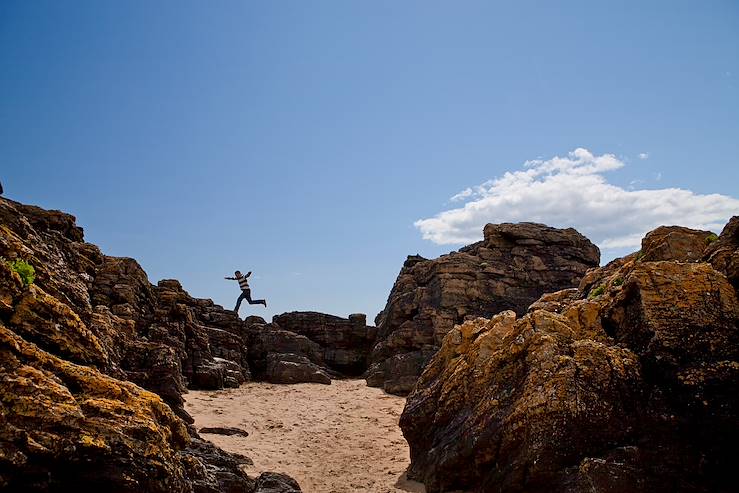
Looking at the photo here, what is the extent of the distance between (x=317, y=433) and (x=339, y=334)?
21927mm

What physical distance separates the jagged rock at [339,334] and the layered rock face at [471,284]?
6.66ft

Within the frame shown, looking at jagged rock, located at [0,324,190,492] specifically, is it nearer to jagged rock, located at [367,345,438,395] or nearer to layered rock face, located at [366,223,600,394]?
jagged rock, located at [367,345,438,395]

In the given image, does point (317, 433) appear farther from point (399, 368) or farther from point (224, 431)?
point (399, 368)

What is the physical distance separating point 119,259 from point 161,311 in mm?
3610

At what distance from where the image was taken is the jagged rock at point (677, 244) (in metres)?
14.5

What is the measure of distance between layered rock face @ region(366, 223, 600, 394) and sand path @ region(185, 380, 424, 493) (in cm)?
577

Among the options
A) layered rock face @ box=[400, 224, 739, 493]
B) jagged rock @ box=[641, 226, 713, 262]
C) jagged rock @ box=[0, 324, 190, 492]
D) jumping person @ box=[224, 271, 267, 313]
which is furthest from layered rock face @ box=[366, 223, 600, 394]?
jagged rock @ box=[0, 324, 190, 492]

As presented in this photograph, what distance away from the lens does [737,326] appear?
33.4 feet

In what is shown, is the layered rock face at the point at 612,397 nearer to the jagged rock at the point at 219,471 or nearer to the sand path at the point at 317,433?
the sand path at the point at 317,433

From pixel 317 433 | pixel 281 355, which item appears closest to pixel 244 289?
pixel 281 355

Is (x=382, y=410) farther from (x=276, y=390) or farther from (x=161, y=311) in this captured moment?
(x=161, y=311)

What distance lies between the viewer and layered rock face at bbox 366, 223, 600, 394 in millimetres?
34531

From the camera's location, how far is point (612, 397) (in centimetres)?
988

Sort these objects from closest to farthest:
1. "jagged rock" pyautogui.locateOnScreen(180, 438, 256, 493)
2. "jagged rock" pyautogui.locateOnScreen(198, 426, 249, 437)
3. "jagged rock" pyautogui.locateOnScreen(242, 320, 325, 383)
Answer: "jagged rock" pyautogui.locateOnScreen(180, 438, 256, 493) → "jagged rock" pyautogui.locateOnScreen(198, 426, 249, 437) → "jagged rock" pyautogui.locateOnScreen(242, 320, 325, 383)
